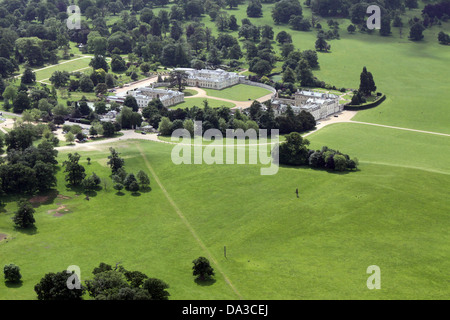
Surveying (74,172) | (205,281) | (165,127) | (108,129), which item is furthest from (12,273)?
(165,127)

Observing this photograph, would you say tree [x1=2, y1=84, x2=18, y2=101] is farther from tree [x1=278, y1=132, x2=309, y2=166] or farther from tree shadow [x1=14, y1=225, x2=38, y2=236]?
tree [x1=278, y1=132, x2=309, y2=166]

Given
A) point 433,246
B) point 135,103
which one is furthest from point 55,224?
point 135,103

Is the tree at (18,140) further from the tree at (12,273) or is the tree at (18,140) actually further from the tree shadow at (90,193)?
the tree at (12,273)

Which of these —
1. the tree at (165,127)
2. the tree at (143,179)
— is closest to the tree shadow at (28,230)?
the tree at (143,179)

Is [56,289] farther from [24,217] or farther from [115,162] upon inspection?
[115,162]

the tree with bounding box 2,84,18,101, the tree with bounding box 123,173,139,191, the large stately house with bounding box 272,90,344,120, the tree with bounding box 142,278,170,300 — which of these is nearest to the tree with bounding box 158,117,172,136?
the tree with bounding box 123,173,139,191

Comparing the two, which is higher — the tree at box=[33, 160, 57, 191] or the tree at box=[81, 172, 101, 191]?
the tree at box=[33, 160, 57, 191]
